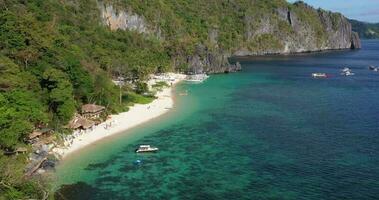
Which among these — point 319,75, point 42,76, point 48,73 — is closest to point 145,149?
point 48,73

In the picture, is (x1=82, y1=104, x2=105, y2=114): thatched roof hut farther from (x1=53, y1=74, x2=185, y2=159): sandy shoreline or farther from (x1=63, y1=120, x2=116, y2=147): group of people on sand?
(x1=63, y1=120, x2=116, y2=147): group of people on sand

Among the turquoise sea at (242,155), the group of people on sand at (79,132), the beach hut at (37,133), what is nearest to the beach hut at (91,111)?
the group of people on sand at (79,132)

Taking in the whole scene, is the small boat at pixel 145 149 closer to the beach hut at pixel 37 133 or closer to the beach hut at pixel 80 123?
the beach hut at pixel 80 123

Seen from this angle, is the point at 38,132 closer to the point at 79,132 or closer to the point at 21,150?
the point at 79,132

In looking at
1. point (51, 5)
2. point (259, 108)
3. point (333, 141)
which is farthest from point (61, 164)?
point (51, 5)

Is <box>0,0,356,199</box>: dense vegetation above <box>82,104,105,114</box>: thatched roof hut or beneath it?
above

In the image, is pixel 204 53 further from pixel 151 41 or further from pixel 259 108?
pixel 259 108

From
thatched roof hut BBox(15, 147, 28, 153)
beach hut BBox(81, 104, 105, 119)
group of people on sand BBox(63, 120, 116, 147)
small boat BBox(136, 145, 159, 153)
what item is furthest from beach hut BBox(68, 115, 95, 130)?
thatched roof hut BBox(15, 147, 28, 153)
